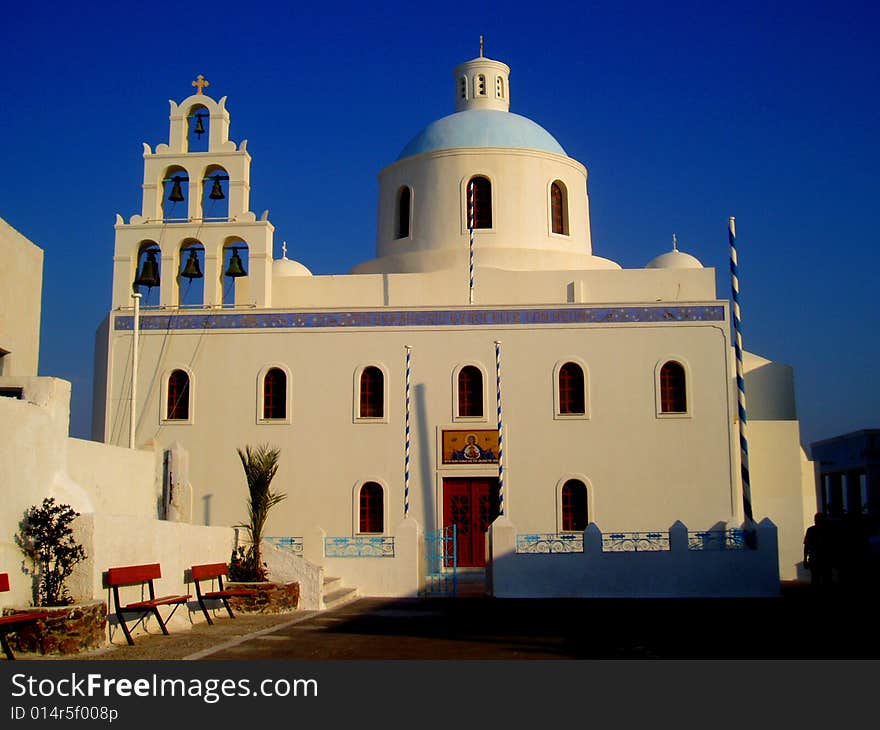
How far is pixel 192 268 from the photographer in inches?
834

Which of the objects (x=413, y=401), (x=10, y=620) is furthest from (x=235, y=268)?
(x=10, y=620)

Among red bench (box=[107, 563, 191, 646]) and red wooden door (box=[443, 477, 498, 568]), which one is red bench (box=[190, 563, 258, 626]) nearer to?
red bench (box=[107, 563, 191, 646])

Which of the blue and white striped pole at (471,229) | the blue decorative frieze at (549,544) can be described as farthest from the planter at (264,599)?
the blue and white striped pole at (471,229)

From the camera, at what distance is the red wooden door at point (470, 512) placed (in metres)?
20.3

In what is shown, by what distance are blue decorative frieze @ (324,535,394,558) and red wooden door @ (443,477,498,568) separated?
212 cm

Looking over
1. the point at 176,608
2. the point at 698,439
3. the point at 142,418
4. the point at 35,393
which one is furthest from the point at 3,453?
the point at 698,439

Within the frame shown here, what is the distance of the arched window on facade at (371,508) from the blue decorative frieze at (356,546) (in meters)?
1.84

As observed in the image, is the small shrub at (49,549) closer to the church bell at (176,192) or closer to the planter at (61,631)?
the planter at (61,631)

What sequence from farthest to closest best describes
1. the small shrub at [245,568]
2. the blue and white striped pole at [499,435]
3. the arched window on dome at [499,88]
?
the arched window on dome at [499,88]
the blue and white striped pole at [499,435]
the small shrub at [245,568]

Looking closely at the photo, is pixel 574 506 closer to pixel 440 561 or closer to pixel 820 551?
pixel 440 561

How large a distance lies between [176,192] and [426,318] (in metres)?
5.61

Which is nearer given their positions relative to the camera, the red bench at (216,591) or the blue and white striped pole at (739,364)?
the red bench at (216,591)

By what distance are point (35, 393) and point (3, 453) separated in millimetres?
1506

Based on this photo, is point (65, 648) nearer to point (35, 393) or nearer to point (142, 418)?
point (35, 393)
